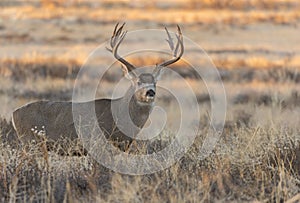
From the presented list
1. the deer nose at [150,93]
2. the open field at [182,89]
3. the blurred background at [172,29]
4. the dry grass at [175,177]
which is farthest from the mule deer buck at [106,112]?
the blurred background at [172,29]

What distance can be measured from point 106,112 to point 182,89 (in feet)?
26.3

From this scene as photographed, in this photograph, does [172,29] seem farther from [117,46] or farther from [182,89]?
[117,46]

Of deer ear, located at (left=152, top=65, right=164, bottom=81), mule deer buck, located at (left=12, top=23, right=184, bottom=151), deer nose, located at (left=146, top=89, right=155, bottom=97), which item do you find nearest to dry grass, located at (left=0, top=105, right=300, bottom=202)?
mule deer buck, located at (left=12, top=23, right=184, bottom=151)

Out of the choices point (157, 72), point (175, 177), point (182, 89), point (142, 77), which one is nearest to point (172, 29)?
point (182, 89)

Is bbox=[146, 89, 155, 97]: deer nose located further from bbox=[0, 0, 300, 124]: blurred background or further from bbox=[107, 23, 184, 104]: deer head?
bbox=[0, 0, 300, 124]: blurred background

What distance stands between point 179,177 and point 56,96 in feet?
31.8

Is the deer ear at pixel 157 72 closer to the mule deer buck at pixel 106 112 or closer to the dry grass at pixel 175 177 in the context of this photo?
the mule deer buck at pixel 106 112

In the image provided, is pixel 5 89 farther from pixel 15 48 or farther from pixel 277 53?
pixel 277 53

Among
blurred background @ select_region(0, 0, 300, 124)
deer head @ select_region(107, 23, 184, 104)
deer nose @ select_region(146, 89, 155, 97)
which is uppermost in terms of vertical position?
deer head @ select_region(107, 23, 184, 104)

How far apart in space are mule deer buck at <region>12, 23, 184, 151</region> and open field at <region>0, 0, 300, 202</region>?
33cm

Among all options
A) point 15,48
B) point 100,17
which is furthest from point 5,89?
point 100,17

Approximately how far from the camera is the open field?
7.79 m

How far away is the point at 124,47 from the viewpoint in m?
24.7

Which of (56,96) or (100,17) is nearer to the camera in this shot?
(56,96)
